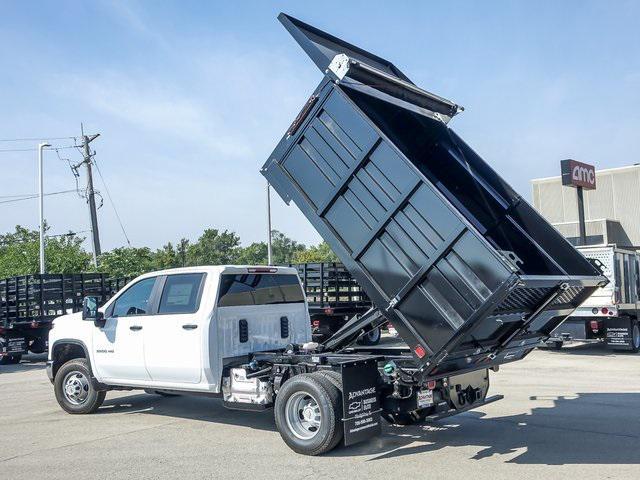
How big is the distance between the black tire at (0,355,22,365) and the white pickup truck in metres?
A: 9.55

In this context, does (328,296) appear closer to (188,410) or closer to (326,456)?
(188,410)

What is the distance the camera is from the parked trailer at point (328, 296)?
19297mm

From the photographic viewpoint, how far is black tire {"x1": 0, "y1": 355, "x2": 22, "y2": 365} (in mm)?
18109

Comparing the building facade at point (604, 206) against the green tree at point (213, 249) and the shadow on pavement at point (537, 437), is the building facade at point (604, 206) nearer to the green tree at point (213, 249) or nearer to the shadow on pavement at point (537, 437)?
the green tree at point (213, 249)

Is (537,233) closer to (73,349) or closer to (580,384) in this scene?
(580,384)

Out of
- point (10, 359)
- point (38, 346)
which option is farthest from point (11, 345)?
point (38, 346)

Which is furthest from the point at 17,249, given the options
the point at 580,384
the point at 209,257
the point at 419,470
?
the point at 419,470

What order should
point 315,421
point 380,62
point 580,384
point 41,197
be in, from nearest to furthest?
point 315,421 < point 380,62 < point 580,384 < point 41,197

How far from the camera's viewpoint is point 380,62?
8547 mm

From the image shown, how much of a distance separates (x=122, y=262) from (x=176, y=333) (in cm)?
2469

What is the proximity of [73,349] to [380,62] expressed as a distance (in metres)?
5.79

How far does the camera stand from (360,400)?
265 inches

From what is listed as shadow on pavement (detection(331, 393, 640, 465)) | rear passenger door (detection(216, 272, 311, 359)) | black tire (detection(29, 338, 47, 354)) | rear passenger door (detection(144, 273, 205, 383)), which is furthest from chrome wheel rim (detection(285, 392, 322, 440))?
black tire (detection(29, 338, 47, 354))

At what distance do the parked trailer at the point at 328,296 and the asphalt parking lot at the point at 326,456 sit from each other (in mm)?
8524
